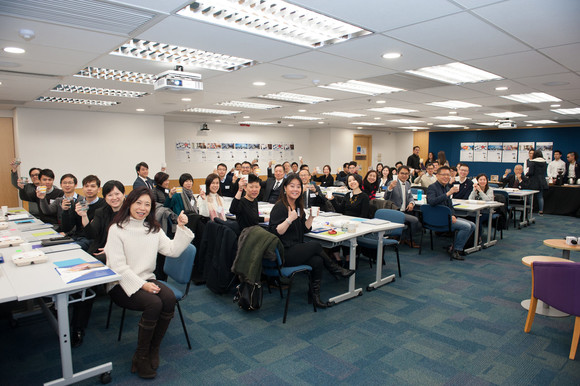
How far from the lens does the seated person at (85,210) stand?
3673 millimetres

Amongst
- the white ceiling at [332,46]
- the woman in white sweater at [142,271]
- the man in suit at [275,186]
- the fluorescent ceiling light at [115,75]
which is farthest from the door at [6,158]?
the woman in white sweater at [142,271]

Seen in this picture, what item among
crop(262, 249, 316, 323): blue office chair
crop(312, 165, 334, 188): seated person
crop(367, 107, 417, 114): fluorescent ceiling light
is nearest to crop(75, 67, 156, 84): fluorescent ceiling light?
crop(262, 249, 316, 323): blue office chair

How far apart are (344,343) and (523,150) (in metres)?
14.1

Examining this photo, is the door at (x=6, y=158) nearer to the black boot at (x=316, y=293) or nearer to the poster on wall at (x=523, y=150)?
the black boot at (x=316, y=293)

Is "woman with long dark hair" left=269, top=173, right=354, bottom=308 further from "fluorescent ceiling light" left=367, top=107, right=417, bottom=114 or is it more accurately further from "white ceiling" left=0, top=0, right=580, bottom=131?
"fluorescent ceiling light" left=367, top=107, right=417, bottom=114

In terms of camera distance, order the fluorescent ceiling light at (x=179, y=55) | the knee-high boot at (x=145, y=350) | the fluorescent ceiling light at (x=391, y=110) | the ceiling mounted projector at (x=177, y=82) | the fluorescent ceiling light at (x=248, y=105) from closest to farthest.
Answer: the knee-high boot at (x=145, y=350), the fluorescent ceiling light at (x=179, y=55), the ceiling mounted projector at (x=177, y=82), the fluorescent ceiling light at (x=248, y=105), the fluorescent ceiling light at (x=391, y=110)

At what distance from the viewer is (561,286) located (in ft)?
8.91

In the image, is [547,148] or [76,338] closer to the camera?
[76,338]

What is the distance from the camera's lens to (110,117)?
27.8ft

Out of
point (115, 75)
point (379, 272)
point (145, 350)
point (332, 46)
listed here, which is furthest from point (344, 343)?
point (115, 75)

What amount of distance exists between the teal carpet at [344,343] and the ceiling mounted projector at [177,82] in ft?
7.45

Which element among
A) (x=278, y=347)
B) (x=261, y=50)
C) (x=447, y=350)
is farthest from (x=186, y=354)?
(x=261, y=50)

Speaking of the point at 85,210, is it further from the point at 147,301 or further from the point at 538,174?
the point at 538,174

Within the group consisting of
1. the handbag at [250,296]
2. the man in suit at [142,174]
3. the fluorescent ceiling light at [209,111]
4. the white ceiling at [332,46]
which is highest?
the fluorescent ceiling light at [209,111]
